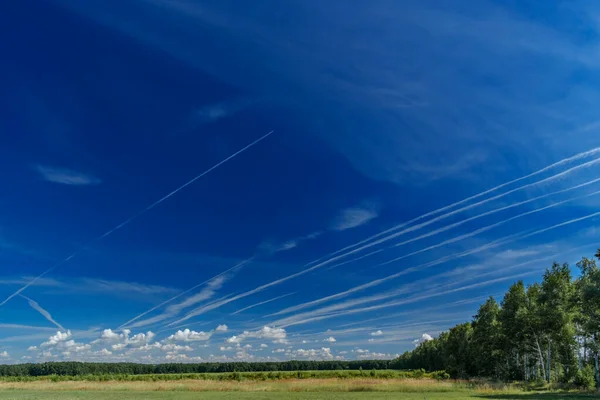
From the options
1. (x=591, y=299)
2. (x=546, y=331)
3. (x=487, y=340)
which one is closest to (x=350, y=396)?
(x=591, y=299)

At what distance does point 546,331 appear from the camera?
185 ft

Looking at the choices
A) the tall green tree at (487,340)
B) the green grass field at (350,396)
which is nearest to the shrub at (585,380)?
the green grass field at (350,396)

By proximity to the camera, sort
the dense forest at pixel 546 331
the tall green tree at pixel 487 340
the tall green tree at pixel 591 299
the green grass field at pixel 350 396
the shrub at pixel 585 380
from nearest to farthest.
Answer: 1. the green grass field at pixel 350 396
2. the tall green tree at pixel 591 299
3. the shrub at pixel 585 380
4. the dense forest at pixel 546 331
5. the tall green tree at pixel 487 340

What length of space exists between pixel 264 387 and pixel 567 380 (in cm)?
4316

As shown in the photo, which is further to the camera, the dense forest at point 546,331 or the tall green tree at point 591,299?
the dense forest at point 546,331

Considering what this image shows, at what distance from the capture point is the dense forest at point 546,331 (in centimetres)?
4784

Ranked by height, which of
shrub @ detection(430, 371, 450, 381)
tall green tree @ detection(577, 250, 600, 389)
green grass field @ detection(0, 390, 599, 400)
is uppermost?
tall green tree @ detection(577, 250, 600, 389)

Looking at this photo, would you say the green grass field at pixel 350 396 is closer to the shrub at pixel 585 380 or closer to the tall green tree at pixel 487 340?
the shrub at pixel 585 380

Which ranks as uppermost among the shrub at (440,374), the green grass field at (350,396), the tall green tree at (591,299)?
the tall green tree at (591,299)

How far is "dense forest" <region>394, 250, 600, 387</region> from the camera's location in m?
47.8

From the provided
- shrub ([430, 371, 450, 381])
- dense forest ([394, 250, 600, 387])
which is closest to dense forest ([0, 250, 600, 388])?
dense forest ([394, 250, 600, 387])

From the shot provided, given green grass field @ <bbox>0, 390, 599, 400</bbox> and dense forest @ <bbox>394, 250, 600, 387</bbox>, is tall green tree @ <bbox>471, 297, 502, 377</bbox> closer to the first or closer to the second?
dense forest @ <bbox>394, 250, 600, 387</bbox>

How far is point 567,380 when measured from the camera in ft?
173

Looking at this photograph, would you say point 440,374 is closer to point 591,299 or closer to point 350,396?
point 350,396
